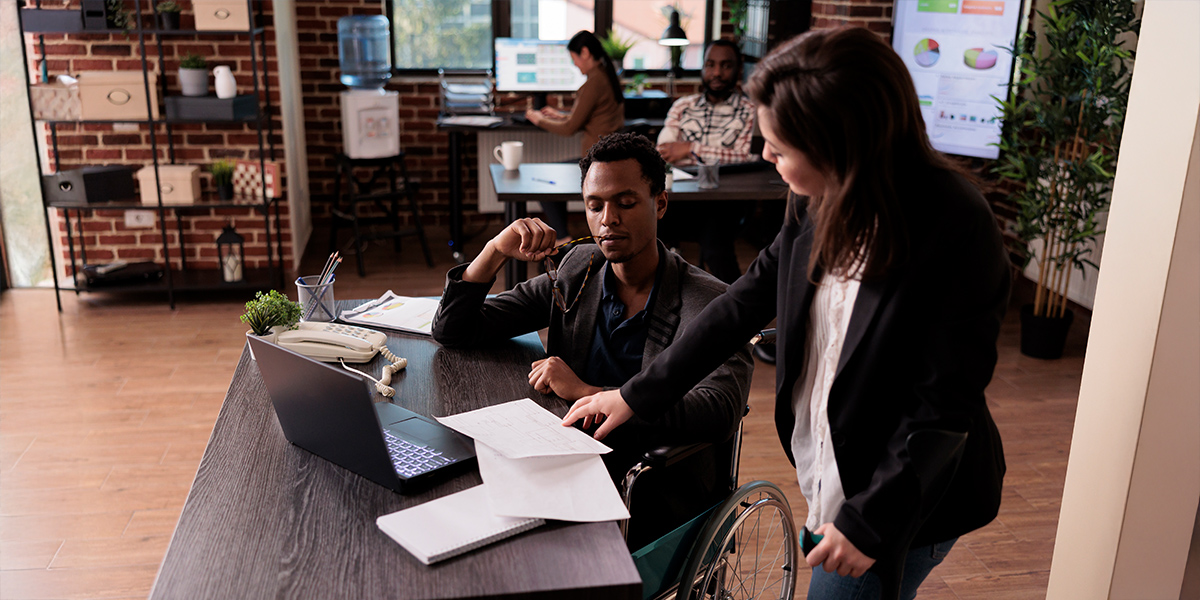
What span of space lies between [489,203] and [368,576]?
17.2ft

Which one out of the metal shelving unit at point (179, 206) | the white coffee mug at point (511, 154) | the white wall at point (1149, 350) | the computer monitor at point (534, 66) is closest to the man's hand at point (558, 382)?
the white wall at point (1149, 350)

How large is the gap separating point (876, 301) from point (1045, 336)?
3436 millimetres

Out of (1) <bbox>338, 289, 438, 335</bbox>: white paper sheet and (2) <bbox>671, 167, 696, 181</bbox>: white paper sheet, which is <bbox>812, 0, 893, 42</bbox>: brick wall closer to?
(2) <bbox>671, 167, 696, 181</bbox>: white paper sheet

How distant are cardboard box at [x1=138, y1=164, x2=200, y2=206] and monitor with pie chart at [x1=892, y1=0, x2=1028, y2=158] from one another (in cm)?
380

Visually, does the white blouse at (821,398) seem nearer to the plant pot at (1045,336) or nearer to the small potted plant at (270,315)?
the small potted plant at (270,315)

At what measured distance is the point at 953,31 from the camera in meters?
4.68

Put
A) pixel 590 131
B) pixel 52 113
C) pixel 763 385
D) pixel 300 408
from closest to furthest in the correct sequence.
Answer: pixel 300 408 → pixel 763 385 → pixel 52 113 → pixel 590 131

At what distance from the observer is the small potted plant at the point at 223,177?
15.2 ft

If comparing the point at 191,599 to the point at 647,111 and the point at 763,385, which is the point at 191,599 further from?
the point at 647,111

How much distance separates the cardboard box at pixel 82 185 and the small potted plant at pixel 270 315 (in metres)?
3.12

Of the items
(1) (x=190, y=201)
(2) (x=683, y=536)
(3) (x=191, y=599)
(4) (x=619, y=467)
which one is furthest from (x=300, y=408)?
(1) (x=190, y=201)

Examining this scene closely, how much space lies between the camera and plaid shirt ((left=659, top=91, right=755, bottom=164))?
15.0 feet

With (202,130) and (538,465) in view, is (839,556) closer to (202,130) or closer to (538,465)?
(538,465)

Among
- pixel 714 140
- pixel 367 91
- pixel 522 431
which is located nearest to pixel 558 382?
pixel 522 431
